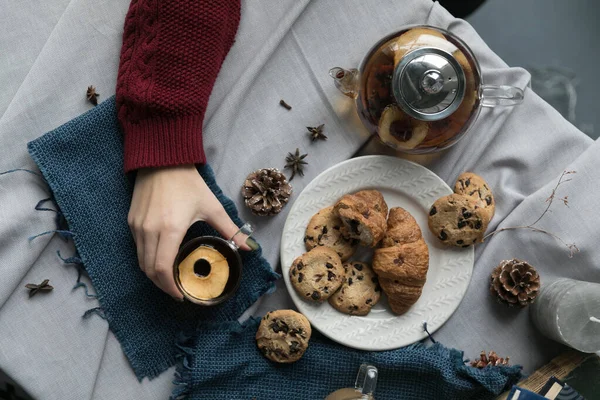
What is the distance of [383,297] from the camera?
3.37 feet

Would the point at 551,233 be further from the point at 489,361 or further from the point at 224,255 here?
the point at 224,255

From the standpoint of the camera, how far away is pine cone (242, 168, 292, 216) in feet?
3.26

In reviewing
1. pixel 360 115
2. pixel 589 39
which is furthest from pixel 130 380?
pixel 589 39

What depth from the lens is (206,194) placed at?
952 mm

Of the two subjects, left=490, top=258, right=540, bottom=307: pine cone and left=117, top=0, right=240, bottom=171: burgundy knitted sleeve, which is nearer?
left=117, top=0, right=240, bottom=171: burgundy knitted sleeve

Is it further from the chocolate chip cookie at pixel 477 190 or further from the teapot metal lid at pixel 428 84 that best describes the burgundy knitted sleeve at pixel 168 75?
the chocolate chip cookie at pixel 477 190

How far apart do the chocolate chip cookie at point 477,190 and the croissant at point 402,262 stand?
0.10m

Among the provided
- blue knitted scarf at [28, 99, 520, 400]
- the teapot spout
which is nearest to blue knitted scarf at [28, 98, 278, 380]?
blue knitted scarf at [28, 99, 520, 400]

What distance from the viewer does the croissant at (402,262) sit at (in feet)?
3.17

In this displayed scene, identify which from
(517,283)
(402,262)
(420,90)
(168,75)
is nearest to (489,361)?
(517,283)

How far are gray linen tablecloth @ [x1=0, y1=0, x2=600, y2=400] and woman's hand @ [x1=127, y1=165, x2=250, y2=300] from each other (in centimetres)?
8

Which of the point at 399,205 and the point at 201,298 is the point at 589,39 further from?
the point at 201,298

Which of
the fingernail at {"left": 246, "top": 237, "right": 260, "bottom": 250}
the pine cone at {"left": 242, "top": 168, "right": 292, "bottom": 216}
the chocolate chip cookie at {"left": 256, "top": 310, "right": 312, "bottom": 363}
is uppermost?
the pine cone at {"left": 242, "top": 168, "right": 292, "bottom": 216}

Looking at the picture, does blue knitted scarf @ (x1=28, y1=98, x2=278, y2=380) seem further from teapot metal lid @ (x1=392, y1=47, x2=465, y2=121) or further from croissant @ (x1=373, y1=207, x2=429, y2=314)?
teapot metal lid @ (x1=392, y1=47, x2=465, y2=121)
